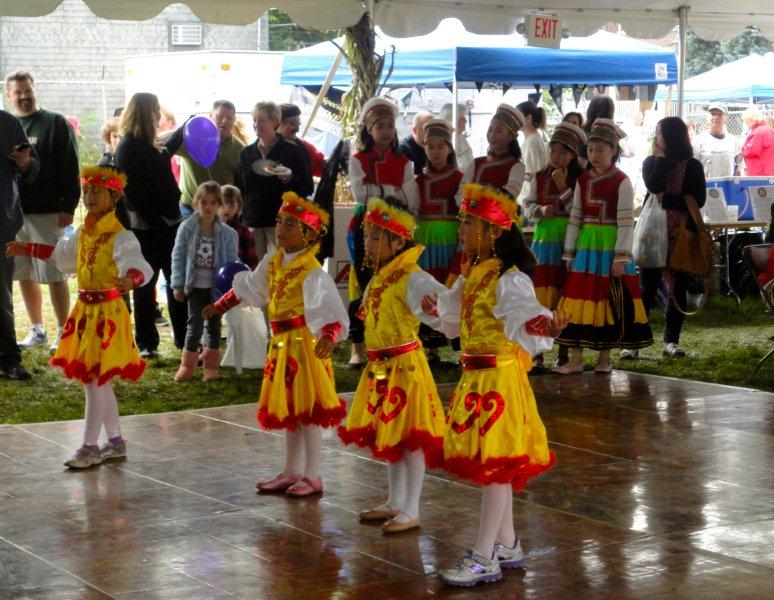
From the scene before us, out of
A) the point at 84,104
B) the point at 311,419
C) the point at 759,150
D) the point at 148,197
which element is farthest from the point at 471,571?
the point at 84,104

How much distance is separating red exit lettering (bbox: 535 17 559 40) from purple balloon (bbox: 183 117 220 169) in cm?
283

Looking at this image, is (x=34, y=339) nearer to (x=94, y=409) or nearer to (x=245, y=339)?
(x=245, y=339)

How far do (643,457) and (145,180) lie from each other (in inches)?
177

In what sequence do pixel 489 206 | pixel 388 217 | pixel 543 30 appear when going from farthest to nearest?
pixel 543 30 → pixel 388 217 → pixel 489 206

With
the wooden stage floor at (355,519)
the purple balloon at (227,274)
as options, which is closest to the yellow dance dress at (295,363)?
the wooden stage floor at (355,519)

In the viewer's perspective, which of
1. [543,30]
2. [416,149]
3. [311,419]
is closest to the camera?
[311,419]

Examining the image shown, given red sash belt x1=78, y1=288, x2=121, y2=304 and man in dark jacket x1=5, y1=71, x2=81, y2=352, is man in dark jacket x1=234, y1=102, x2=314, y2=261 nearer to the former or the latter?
man in dark jacket x1=5, y1=71, x2=81, y2=352

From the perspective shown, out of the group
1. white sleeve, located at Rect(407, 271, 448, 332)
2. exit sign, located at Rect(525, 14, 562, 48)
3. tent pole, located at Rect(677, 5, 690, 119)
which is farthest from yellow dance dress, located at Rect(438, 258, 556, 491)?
tent pole, located at Rect(677, 5, 690, 119)

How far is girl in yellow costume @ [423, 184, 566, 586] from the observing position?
4.45 metres

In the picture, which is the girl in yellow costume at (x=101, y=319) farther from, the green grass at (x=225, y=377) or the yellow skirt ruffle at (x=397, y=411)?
the yellow skirt ruffle at (x=397, y=411)

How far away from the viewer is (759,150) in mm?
16234

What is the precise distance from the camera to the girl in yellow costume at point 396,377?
509 centimetres

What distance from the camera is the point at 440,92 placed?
22.3m

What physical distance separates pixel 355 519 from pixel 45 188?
16.8 feet
